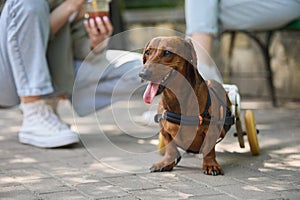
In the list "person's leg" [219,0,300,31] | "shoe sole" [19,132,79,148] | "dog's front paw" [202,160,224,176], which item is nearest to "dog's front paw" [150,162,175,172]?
"dog's front paw" [202,160,224,176]

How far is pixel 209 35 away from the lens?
3.18 metres

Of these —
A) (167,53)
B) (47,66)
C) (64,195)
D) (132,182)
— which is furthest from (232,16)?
(64,195)

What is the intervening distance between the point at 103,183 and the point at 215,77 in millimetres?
724

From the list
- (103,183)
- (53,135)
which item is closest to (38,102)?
(53,135)

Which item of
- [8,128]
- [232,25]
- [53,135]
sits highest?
[232,25]

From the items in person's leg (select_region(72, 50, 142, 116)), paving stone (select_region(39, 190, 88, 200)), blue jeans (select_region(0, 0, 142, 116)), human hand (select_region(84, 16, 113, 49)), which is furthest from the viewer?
human hand (select_region(84, 16, 113, 49))

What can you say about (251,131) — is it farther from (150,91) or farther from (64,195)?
(64,195)

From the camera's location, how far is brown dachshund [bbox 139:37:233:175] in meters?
2.25

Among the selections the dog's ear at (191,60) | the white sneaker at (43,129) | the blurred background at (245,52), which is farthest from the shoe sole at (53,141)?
the blurred background at (245,52)

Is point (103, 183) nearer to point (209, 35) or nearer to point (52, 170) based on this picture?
point (52, 170)

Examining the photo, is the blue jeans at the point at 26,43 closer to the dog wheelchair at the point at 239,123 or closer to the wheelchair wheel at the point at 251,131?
the dog wheelchair at the point at 239,123

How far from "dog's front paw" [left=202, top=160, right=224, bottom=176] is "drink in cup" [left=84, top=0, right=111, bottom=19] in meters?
1.11

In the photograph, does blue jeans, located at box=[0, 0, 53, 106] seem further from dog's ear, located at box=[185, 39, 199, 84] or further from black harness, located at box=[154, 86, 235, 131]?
dog's ear, located at box=[185, 39, 199, 84]

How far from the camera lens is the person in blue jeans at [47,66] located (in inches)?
120
